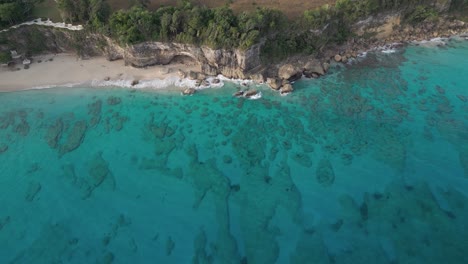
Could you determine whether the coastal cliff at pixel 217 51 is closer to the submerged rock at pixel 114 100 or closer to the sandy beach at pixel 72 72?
the sandy beach at pixel 72 72

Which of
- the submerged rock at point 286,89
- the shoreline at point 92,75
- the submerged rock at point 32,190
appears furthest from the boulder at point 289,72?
the submerged rock at point 32,190

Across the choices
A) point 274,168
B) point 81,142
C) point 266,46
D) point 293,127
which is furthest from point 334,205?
point 81,142

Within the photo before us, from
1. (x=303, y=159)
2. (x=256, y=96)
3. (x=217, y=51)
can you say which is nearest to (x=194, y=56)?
(x=217, y=51)

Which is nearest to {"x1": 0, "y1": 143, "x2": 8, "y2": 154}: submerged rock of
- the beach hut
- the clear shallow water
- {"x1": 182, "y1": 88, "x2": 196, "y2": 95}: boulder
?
the clear shallow water

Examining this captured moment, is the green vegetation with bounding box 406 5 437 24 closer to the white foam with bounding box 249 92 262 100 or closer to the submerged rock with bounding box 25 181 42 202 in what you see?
the white foam with bounding box 249 92 262 100

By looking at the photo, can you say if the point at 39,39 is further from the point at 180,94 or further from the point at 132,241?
the point at 132,241

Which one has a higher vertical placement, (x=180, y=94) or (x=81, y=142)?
Answer: (x=180, y=94)
